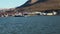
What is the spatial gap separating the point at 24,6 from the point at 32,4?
3.99 meters

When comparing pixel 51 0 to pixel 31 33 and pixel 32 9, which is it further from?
pixel 31 33

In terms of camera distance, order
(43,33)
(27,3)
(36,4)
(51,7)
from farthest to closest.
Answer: (27,3) < (36,4) < (51,7) < (43,33)

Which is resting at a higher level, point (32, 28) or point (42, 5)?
point (32, 28)

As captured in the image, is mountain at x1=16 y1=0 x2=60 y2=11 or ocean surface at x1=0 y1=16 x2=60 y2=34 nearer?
ocean surface at x1=0 y1=16 x2=60 y2=34

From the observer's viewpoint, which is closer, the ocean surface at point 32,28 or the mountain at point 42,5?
the ocean surface at point 32,28

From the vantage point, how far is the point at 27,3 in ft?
453

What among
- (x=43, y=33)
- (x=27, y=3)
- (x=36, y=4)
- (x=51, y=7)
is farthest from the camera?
(x=27, y=3)

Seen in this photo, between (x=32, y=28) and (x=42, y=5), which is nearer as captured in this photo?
(x=32, y=28)

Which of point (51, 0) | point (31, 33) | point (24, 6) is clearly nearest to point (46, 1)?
point (51, 0)

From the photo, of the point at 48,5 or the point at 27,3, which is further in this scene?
the point at 27,3

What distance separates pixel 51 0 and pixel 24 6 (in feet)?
48.0

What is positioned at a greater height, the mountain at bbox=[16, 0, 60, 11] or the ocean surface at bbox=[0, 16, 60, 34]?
the ocean surface at bbox=[0, 16, 60, 34]

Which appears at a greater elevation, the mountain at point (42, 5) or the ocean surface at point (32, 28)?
the ocean surface at point (32, 28)

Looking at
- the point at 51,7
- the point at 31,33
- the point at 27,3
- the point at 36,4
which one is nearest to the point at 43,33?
the point at 31,33
